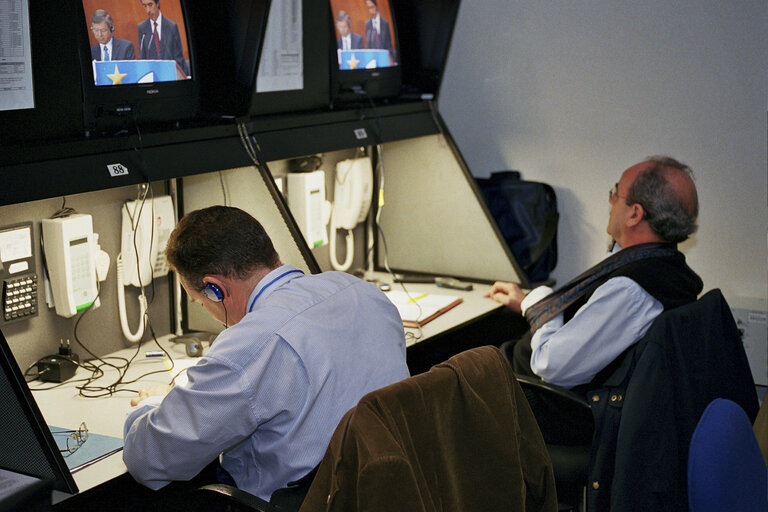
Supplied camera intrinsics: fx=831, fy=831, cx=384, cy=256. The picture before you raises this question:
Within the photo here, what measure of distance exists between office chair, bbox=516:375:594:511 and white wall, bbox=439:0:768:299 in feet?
3.64

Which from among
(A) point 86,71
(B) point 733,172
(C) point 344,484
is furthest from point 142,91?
(B) point 733,172

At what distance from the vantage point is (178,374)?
213cm

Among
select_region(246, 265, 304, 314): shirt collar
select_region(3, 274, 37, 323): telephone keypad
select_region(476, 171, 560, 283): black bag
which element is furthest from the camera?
select_region(476, 171, 560, 283): black bag

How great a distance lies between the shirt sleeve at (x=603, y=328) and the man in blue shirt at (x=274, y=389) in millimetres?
705

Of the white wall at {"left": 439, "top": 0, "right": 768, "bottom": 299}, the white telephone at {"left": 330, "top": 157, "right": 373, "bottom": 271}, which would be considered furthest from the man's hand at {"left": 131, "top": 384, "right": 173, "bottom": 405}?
the white wall at {"left": 439, "top": 0, "right": 768, "bottom": 299}

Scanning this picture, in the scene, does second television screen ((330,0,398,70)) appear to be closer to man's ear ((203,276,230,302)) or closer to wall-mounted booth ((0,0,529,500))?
wall-mounted booth ((0,0,529,500))

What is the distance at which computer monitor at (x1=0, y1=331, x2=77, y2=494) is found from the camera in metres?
1.52

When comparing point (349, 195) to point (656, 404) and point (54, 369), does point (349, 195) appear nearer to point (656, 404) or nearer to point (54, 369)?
point (54, 369)

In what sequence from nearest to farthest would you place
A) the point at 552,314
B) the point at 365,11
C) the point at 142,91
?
the point at 142,91 → the point at 552,314 → the point at 365,11

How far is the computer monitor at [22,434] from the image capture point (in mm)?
1522

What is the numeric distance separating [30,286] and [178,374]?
422 millimetres

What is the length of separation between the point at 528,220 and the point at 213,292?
178 cm

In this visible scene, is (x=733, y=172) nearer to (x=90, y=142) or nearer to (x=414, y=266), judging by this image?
(x=414, y=266)

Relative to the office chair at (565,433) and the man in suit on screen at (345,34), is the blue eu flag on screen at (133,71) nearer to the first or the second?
the man in suit on screen at (345,34)
